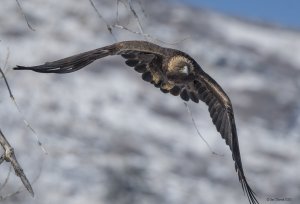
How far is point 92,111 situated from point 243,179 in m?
14.2

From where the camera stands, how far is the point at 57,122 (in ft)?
59.7

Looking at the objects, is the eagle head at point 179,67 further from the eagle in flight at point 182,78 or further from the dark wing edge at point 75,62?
the dark wing edge at point 75,62

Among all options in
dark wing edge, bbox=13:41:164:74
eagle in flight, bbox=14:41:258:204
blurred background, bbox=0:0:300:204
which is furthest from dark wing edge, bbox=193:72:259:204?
blurred background, bbox=0:0:300:204

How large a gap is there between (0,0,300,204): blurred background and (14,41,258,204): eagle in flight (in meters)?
7.77

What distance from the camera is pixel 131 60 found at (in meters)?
5.37

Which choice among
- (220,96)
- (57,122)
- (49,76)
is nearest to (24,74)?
(49,76)

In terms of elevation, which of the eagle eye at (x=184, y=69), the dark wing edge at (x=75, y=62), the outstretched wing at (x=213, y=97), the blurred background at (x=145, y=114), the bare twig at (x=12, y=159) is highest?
the blurred background at (x=145, y=114)

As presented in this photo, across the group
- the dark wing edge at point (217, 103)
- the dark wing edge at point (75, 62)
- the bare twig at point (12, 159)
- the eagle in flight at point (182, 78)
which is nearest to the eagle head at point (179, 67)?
the eagle in flight at point (182, 78)

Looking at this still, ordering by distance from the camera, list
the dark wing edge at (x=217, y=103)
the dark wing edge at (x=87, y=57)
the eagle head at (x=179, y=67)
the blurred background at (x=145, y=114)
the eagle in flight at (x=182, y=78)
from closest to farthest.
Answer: the dark wing edge at (x=87, y=57)
the eagle in flight at (x=182, y=78)
the eagle head at (x=179, y=67)
the dark wing edge at (x=217, y=103)
the blurred background at (x=145, y=114)

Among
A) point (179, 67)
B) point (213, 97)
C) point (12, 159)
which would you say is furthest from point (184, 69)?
point (12, 159)

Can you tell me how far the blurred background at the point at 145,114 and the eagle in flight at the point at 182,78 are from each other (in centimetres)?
777

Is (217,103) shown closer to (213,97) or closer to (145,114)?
(213,97)

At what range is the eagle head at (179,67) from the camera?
5301 millimetres

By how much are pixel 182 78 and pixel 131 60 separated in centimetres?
30
